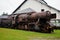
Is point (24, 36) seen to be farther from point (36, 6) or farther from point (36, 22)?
point (36, 6)

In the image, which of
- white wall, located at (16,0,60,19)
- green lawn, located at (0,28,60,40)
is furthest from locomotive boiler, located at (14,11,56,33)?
white wall, located at (16,0,60,19)

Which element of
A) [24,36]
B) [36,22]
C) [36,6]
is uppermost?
[36,6]

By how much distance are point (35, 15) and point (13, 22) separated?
692 centimetres

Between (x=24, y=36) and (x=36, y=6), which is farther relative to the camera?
(x=36, y=6)

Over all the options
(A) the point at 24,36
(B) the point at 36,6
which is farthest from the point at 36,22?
(B) the point at 36,6

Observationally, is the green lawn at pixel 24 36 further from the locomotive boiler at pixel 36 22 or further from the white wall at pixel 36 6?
the white wall at pixel 36 6

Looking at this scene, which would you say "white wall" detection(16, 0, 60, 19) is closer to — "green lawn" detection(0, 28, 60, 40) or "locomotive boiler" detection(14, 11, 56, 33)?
"locomotive boiler" detection(14, 11, 56, 33)

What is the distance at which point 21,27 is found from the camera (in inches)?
1230

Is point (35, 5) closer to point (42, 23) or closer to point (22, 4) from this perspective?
point (22, 4)

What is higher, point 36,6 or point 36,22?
point 36,6

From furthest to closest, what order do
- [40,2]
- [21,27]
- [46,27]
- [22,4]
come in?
[22,4] → [40,2] → [21,27] → [46,27]

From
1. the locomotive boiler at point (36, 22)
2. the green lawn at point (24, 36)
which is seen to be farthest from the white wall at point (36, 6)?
the green lawn at point (24, 36)

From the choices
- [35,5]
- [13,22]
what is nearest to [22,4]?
[35,5]

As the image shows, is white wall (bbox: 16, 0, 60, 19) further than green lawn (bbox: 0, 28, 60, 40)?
Yes
